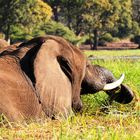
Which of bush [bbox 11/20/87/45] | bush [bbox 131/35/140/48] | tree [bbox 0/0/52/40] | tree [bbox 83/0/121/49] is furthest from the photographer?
bush [bbox 131/35/140/48]

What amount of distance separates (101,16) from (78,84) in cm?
5173

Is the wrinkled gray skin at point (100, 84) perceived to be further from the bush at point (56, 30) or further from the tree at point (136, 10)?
the tree at point (136, 10)

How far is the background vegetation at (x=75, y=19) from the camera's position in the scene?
4772 centimetres

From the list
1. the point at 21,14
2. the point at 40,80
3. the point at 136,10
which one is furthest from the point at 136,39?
the point at 40,80

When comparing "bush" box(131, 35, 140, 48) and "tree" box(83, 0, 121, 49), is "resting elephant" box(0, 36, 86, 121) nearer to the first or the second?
"tree" box(83, 0, 121, 49)

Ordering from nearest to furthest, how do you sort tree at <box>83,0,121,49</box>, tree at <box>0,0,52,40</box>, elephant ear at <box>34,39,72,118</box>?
1. elephant ear at <box>34,39,72,118</box>
2. tree at <box>0,0,52,40</box>
3. tree at <box>83,0,121,49</box>

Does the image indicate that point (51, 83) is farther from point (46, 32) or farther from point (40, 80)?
point (46, 32)

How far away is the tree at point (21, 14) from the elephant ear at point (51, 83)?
40038mm

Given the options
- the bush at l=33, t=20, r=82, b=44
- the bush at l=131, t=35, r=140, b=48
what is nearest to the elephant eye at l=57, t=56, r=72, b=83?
the bush at l=33, t=20, r=82, b=44

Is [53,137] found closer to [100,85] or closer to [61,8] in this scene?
[100,85]

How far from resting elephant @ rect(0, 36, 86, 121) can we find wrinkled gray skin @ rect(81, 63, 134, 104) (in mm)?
367

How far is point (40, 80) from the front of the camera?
6555 mm

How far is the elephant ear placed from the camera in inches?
258

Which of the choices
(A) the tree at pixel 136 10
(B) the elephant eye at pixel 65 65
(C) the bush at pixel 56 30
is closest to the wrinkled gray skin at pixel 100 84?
(B) the elephant eye at pixel 65 65
